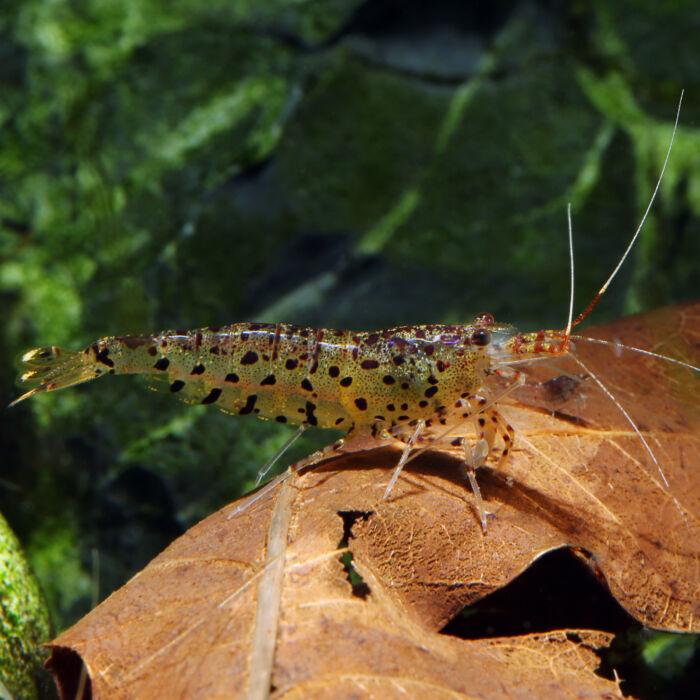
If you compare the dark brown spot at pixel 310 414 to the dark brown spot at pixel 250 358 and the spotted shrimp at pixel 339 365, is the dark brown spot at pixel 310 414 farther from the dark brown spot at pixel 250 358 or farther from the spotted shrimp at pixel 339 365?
the dark brown spot at pixel 250 358

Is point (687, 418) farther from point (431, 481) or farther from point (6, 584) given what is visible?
point (6, 584)

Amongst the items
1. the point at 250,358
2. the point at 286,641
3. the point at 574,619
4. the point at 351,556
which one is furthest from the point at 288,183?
the point at 286,641

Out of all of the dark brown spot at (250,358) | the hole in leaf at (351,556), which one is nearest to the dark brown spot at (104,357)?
the dark brown spot at (250,358)

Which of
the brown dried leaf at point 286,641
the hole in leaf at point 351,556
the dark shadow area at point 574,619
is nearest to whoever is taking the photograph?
the brown dried leaf at point 286,641

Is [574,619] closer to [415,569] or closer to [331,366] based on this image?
[415,569]

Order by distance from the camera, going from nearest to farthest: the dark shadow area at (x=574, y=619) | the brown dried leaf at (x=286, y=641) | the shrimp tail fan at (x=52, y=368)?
the brown dried leaf at (x=286, y=641), the dark shadow area at (x=574, y=619), the shrimp tail fan at (x=52, y=368)

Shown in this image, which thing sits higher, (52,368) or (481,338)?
(52,368)
